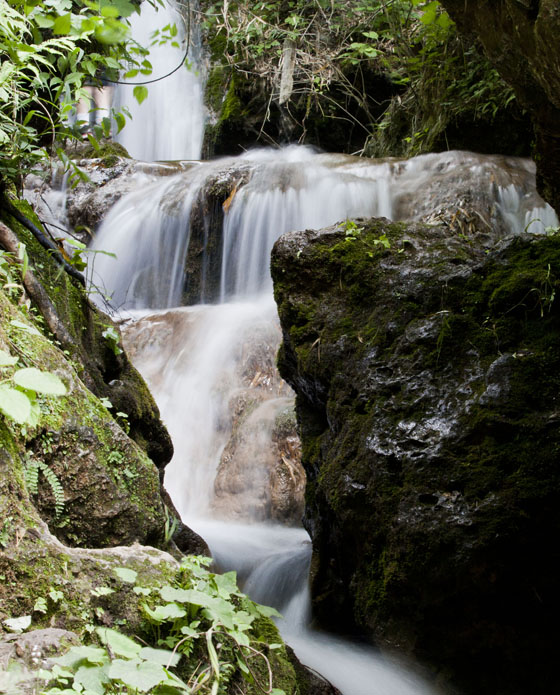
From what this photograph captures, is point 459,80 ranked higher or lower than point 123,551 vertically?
higher

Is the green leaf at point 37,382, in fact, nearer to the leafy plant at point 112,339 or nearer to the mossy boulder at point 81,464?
the mossy boulder at point 81,464

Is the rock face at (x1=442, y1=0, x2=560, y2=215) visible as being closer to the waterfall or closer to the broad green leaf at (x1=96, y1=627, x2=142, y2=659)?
the broad green leaf at (x1=96, y1=627, x2=142, y2=659)

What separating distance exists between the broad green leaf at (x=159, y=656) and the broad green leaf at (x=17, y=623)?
28 centimetres

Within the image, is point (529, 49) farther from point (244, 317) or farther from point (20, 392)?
point (244, 317)

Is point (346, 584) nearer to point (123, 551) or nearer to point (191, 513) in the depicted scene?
point (123, 551)

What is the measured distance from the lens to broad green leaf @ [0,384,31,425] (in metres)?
1.33

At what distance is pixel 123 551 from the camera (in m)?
1.81

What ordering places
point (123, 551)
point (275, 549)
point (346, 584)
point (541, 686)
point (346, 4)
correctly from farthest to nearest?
point (346, 4), point (275, 549), point (346, 584), point (541, 686), point (123, 551)

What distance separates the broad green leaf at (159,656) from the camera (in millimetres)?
1349

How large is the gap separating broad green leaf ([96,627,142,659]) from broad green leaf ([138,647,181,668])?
2cm

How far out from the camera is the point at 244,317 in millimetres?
8062

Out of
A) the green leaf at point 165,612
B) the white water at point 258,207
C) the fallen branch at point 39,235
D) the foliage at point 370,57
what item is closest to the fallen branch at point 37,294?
the fallen branch at point 39,235

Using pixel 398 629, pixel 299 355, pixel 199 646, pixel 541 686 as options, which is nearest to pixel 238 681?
pixel 199 646

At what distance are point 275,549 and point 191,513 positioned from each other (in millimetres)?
1372
